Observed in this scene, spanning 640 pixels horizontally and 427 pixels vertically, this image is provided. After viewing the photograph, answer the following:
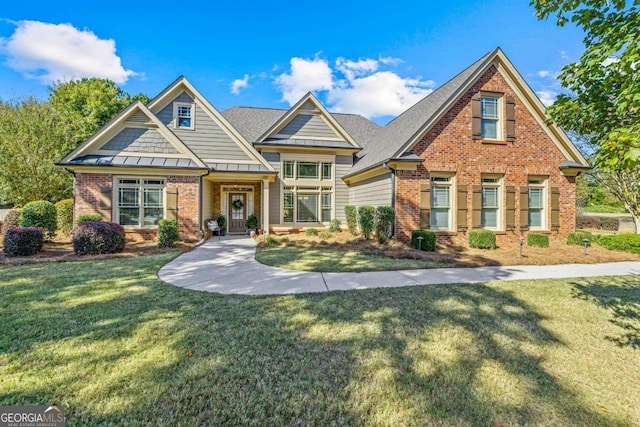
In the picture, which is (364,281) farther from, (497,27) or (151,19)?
(151,19)

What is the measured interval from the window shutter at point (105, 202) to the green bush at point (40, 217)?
184 centimetres

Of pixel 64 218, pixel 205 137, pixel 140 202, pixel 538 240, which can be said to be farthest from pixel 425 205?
pixel 64 218

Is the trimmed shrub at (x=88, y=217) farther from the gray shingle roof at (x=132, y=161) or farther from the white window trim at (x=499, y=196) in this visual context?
the white window trim at (x=499, y=196)

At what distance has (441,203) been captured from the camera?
1113 centimetres

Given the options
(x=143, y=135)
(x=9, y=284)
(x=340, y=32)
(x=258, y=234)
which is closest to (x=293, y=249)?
(x=258, y=234)

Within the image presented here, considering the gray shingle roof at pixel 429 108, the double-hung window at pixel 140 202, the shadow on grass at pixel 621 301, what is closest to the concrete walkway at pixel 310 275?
the shadow on grass at pixel 621 301

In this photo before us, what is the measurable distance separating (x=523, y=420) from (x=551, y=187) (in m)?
12.6

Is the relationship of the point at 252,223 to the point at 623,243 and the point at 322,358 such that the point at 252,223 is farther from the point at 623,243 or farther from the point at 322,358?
the point at 623,243

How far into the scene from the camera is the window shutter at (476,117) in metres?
11.1

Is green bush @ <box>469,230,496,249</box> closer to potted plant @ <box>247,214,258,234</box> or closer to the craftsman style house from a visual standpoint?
the craftsman style house

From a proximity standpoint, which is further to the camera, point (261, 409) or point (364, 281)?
point (364, 281)

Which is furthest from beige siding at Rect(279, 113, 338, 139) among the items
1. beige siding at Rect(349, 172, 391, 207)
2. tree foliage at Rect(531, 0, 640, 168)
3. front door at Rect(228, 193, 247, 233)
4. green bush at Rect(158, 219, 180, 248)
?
tree foliage at Rect(531, 0, 640, 168)

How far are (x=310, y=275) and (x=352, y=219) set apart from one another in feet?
23.9

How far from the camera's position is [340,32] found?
1455cm
